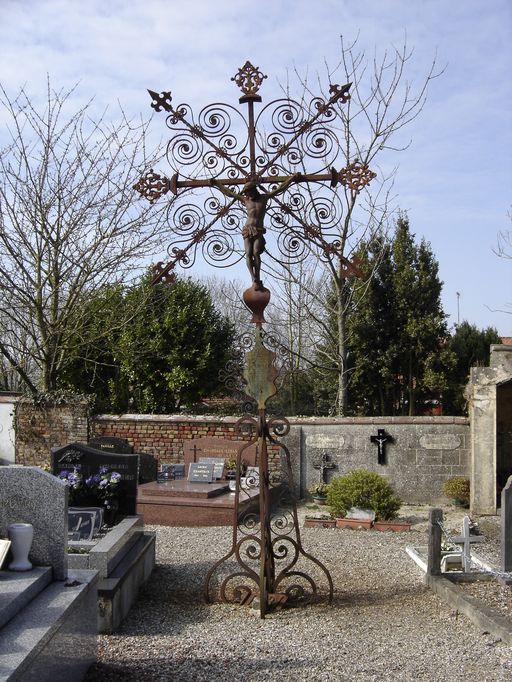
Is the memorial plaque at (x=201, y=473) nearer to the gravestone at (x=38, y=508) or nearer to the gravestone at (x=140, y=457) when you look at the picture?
the gravestone at (x=140, y=457)

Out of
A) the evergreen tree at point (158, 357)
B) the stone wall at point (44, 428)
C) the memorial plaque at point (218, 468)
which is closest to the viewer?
the memorial plaque at point (218, 468)

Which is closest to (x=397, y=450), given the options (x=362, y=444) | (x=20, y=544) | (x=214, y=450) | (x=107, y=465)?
(x=362, y=444)

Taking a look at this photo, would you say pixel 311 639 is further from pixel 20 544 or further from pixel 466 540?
pixel 466 540

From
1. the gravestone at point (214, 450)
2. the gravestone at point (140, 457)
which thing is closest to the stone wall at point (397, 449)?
the gravestone at point (214, 450)

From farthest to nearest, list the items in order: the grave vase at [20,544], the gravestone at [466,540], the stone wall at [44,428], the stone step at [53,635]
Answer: the stone wall at [44,428] → the gravestone at [466,540] → the grave vase at [20,544] → the stone step at [53,635]

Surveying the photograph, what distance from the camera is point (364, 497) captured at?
431 inches

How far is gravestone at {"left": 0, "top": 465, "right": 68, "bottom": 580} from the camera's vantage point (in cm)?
474

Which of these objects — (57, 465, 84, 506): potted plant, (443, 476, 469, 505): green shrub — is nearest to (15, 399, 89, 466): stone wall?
(443, 476, 469, 505): green shrub

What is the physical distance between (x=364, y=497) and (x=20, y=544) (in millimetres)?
7087

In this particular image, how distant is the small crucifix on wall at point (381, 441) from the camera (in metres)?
13.7

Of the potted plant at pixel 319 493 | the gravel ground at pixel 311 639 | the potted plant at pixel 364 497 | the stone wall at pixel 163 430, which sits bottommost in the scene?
the gravel ground at pixel 311 639

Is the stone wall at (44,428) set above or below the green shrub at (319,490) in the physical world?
above

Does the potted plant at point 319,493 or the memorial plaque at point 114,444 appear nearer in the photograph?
the potted plant at point 319,493

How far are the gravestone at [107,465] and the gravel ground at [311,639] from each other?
2.71 ft
